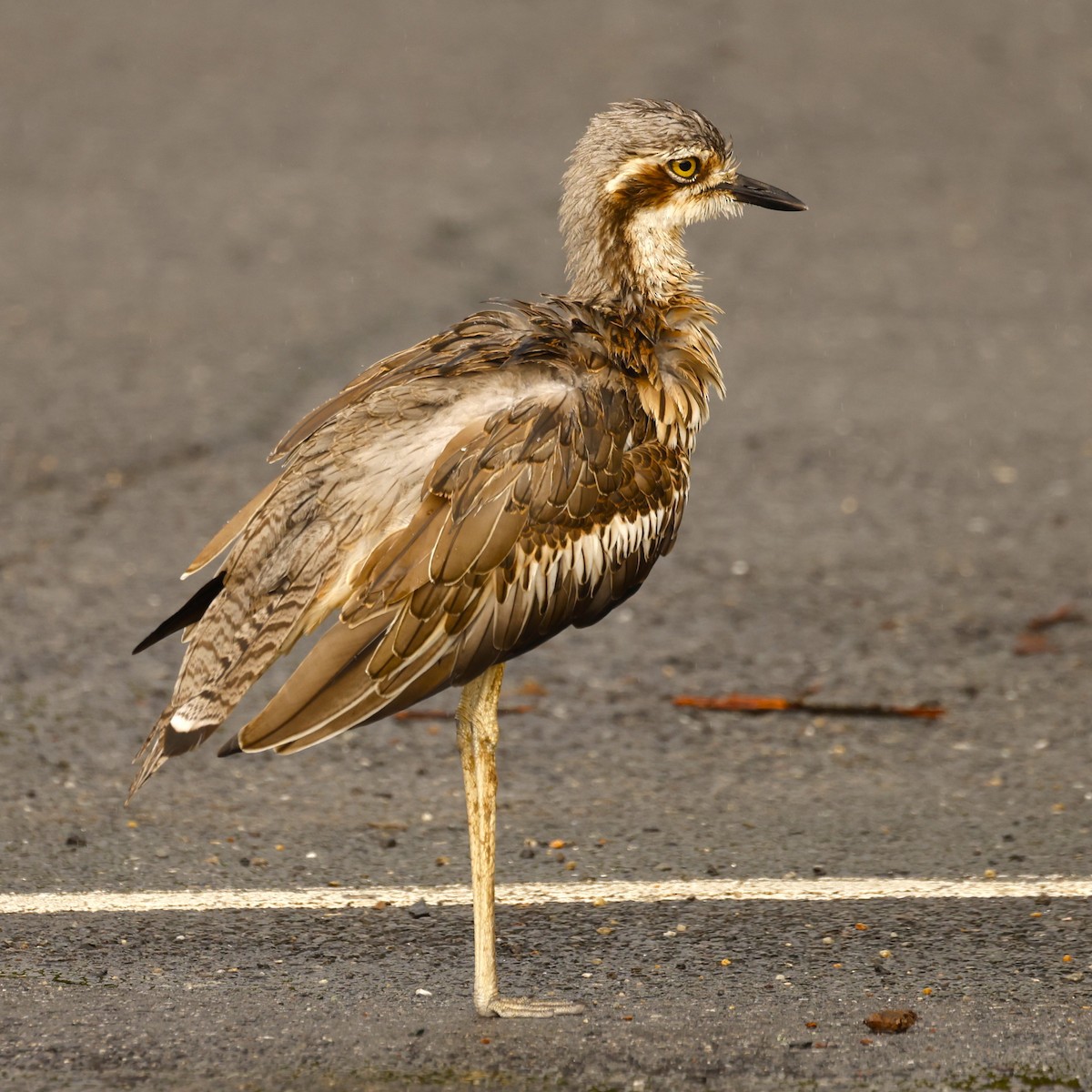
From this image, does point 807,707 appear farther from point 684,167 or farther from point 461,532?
point 461,532

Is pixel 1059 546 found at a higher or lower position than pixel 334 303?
lower

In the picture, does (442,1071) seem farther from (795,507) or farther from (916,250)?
(916,250)

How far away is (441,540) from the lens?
473 centimetres

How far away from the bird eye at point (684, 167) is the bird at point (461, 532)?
48 cm

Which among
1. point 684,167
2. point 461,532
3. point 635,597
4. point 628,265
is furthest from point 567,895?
point 635,597

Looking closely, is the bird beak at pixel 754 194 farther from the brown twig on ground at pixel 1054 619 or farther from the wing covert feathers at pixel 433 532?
the brown twig on ground at pixel 1054 619

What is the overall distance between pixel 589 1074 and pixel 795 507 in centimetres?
469

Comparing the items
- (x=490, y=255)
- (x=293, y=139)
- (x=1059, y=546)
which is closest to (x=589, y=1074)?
(x=1059, y=546)

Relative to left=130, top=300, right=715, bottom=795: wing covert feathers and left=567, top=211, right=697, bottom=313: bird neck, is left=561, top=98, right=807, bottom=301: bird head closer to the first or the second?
left=567, top=211, right=697, bottom=313: bird neck

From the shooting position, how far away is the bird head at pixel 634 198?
5.61 metres

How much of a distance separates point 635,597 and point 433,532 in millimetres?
3167

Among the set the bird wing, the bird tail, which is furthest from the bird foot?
the bird tail

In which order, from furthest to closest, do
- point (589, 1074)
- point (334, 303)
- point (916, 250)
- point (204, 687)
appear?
point (916, 250)
point (334, 303)
point (204, 687)
point (589, 1074)

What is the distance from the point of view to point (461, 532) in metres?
4.74
